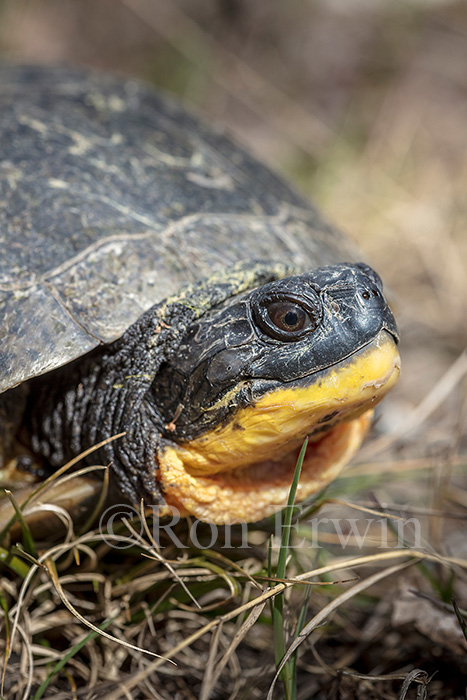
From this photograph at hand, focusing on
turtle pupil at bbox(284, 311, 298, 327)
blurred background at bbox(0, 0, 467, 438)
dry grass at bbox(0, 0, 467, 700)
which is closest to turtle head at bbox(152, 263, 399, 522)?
turtle pupil at bbox(284, 311, 298, 327)

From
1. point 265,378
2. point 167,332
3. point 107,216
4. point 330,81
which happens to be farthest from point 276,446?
point 330,81

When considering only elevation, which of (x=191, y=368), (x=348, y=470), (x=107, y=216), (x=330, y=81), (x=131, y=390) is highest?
(x=330, y=81)

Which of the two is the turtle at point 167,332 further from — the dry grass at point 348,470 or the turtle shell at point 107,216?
the dry grass at point 348,470

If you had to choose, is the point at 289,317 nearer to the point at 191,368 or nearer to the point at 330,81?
the point at 191,368

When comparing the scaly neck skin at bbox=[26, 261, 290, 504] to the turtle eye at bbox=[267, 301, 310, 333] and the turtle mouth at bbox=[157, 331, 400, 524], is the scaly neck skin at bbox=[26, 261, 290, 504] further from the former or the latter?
the turtle eye at bbox=[267, 301, 310, 333]

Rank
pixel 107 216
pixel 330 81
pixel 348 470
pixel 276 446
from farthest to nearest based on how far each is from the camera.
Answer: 1. pixel 330 81
2. pixel 348 470
3. pixel 107 216
4. pixel 276 446

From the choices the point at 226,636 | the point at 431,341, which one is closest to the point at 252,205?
the point at 226,636
